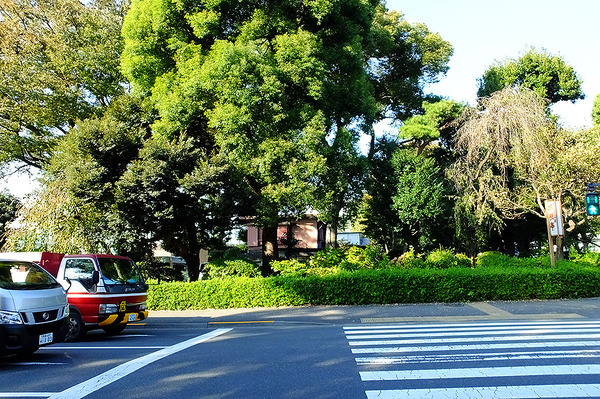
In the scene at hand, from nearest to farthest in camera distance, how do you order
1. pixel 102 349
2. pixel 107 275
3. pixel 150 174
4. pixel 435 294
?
pixel 102 349
pixel 107 275
pixel 435 294
pixel 150 174

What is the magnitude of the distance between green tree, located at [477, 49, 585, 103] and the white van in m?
24.8

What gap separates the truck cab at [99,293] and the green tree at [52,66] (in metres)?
15.4

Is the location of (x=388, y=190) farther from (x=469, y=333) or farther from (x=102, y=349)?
→ (x=102, y=349)

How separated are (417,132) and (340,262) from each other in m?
8.81

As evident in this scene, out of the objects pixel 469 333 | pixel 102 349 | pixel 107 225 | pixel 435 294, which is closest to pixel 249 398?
pixel 102 349

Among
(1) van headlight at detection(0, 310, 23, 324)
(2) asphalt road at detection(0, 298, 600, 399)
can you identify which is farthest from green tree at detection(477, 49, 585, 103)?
(1) van headlight at detection(0, 310, 23, 324)

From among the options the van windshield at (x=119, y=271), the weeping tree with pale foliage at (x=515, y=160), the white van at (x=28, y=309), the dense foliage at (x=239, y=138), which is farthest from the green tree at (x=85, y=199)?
the weeping tree with pale foliage at (x=515, y=160)

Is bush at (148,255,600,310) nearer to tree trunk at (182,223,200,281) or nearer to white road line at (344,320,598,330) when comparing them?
white road line at (344,320,598,330)

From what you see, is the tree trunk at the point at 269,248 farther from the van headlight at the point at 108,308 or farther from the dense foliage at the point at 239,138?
the van headlight at the point at 108,308

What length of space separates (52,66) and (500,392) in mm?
26359

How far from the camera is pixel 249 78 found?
63.6 ft

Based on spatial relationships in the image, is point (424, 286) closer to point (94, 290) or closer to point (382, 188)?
point (382, 188)

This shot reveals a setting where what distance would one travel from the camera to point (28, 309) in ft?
28.3

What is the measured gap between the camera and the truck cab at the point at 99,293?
12086 millimetres
